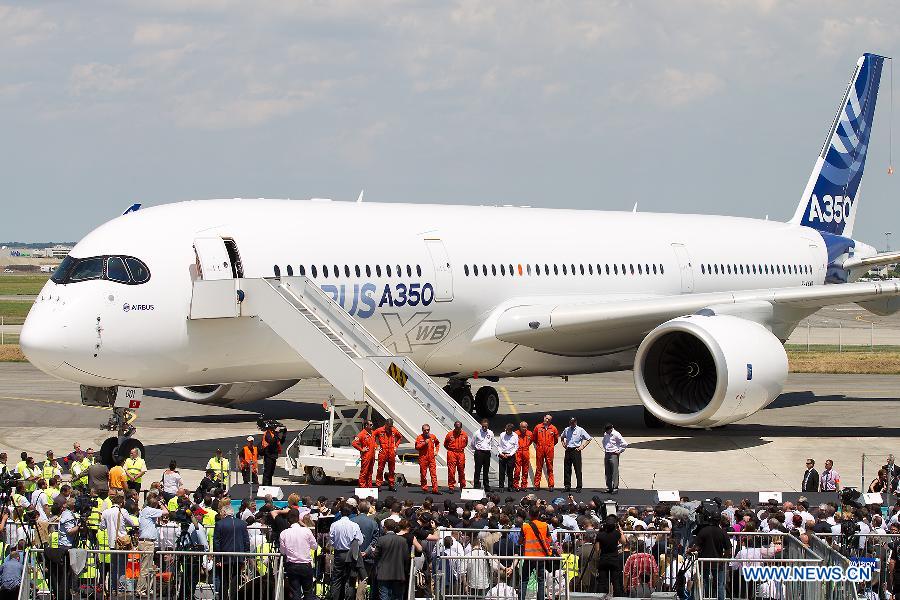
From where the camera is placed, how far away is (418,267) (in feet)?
90.9

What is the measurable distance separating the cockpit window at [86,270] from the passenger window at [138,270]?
478 mm

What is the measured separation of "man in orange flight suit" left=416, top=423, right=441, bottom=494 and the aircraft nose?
20.0 feet

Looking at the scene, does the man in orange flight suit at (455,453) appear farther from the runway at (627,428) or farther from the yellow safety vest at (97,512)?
the yellow safety vest at (97,512)

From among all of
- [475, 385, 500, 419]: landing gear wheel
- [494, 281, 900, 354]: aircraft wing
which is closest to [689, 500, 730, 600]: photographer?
[494, 281, 900, 354]: aircraft wing

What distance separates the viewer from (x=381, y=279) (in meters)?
26.8

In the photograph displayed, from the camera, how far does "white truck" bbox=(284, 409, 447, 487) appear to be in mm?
22891

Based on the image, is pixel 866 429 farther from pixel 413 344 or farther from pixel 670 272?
pixel 413 344

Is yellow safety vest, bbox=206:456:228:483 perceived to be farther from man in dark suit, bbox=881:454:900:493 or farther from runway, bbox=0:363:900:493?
man in dark suit, bbox=881:454:900:493

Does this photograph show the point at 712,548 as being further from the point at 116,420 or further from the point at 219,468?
the point at 116,420

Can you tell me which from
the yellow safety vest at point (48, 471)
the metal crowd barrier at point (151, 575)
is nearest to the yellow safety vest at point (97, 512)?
the metal crowd barrier at point (151, 575)

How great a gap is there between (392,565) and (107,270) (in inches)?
432

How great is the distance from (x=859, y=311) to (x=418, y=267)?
86.1 m

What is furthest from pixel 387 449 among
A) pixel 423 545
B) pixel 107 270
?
pixel 423 545

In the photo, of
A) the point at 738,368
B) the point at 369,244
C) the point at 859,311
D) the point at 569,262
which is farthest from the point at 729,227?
the point at 859,311
